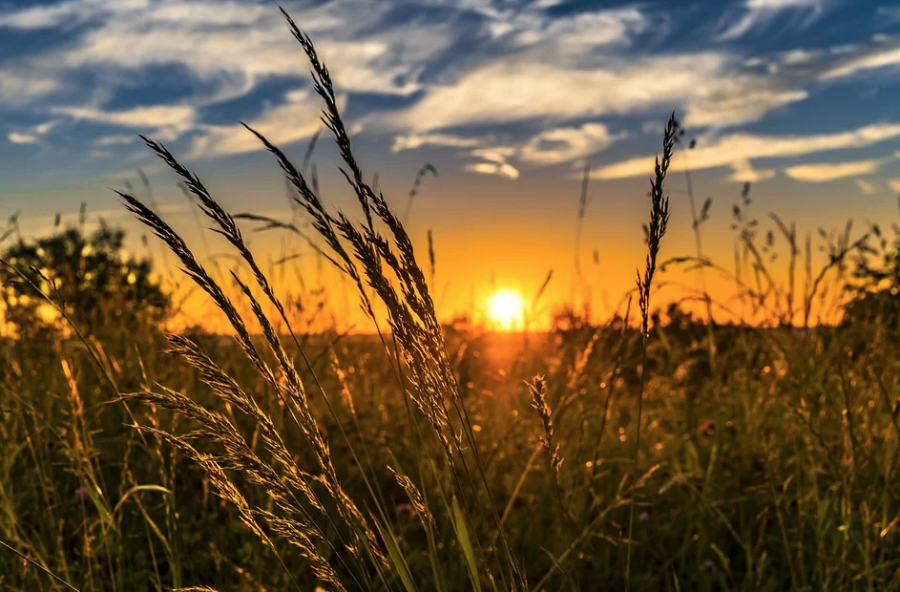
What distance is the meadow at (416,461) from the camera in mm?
1273

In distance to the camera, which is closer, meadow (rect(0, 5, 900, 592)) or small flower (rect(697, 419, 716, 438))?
meadow (rect(0, 5, 900, 592))

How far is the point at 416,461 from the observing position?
3646mm

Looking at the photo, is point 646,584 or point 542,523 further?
point 542,523

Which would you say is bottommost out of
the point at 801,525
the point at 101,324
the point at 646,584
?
the point at 646,584

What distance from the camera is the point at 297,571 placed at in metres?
2.84

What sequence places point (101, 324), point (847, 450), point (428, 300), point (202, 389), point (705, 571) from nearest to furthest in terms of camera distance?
point (428, 300)
point (847, 450)
point (705, 571)
point (202, 389)
point (101, 324)

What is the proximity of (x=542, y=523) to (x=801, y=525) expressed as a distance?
42.4 inches

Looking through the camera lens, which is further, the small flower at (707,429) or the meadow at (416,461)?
the small flower at (707,429)

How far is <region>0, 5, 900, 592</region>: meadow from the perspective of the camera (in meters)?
1.27

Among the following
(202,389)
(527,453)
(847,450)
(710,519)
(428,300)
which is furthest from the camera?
(202,389)

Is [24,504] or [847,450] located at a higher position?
[847,450]

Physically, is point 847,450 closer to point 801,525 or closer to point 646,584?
point 801,525

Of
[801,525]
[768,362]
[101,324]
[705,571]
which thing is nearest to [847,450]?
[801,525]

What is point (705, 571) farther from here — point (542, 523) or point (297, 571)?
point (297, 571)
